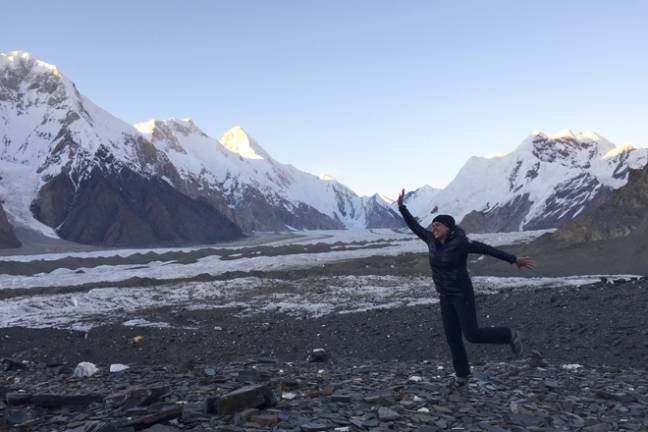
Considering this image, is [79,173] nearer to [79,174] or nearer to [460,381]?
[79,174]

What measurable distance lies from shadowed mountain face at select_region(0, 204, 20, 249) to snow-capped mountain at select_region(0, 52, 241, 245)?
1350cm

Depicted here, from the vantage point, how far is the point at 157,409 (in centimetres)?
667

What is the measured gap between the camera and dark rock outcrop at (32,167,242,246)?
136 metres

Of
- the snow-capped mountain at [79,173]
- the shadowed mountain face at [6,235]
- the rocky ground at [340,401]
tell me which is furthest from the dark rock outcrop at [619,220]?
the snow-capped mountain at [79,173]

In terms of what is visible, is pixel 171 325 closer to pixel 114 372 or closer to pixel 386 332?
pixel 386 332

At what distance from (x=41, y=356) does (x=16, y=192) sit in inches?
5355

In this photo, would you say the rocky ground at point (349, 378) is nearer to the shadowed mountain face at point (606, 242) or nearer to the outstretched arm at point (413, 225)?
the outstretched arm at point (413, 225)

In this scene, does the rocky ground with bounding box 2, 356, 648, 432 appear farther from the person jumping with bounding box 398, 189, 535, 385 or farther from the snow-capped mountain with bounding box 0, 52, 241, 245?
the snow-capped mountain with bounding box 0, 52, 241, 245

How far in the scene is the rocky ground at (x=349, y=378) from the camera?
6.64 m

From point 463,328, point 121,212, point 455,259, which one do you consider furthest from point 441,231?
point 121,212

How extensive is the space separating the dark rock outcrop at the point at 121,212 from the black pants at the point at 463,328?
130752 mm

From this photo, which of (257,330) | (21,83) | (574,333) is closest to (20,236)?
(21,83)

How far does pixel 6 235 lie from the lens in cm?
11019

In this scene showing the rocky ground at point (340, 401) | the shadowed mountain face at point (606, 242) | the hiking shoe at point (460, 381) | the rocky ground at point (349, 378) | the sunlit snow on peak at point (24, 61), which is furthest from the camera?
the sunlit snow on peak at point (24, 61)
